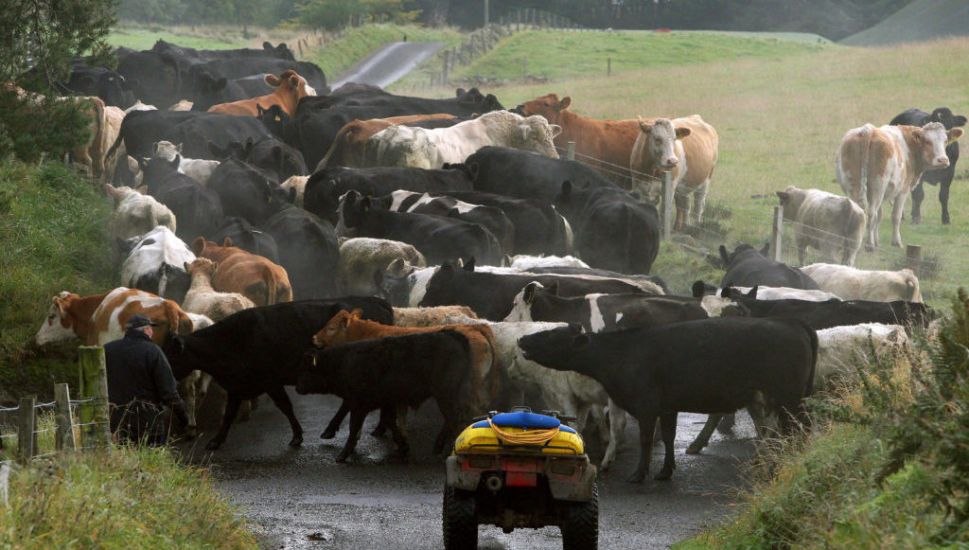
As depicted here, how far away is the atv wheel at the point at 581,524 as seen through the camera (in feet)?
29.7

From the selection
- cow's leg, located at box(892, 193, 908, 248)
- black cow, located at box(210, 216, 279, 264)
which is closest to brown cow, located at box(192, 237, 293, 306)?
black cow, located at box(210, 216, 279, 264)

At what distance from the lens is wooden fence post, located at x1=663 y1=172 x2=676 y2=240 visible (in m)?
23.8

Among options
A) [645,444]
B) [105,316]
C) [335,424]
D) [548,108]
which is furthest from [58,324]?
[548,108]

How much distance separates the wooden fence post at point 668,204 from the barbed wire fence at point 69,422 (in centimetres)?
1401

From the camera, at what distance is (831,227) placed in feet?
72.9

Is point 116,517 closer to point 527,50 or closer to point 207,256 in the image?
point 207,256

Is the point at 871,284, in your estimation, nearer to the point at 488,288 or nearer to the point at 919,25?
the point at 488,288

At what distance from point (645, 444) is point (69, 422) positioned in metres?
5.28

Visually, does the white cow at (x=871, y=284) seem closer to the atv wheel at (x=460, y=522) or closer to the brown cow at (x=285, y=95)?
the atv wheel at (x=460, y=522)

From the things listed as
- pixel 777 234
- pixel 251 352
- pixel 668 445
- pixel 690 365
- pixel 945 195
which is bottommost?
pixel 945 195

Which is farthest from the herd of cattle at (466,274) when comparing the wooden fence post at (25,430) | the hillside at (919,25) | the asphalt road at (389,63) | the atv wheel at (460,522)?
the hillside at (919,25)

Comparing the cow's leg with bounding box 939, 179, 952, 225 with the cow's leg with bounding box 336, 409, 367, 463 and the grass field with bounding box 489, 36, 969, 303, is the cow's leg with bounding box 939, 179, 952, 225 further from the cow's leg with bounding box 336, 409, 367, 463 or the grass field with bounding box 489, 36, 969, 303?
the cow's leg with bounding box 336, 409, 367, 463

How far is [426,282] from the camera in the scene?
17.2 metres

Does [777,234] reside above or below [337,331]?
below
